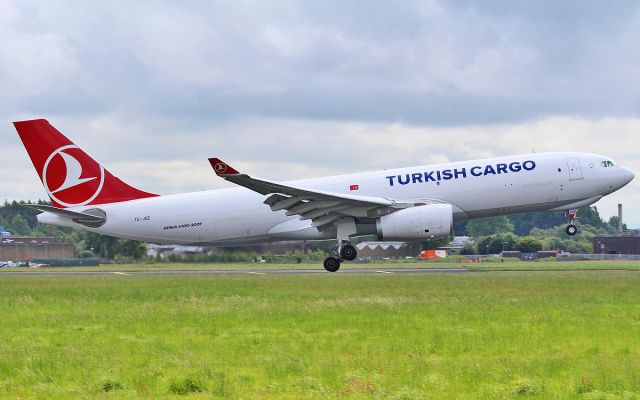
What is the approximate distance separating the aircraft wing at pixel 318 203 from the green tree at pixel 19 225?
115 m

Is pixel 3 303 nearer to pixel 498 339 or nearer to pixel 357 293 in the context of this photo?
pixel 357 293

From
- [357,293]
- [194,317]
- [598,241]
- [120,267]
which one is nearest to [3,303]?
[194,317]

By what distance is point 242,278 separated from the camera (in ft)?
114

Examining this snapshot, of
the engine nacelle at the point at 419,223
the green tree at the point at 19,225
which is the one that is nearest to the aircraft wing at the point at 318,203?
the engine nacelle at the point at 419,223

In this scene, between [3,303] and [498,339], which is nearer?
[498,339]

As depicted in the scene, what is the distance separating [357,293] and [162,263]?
71.7ft

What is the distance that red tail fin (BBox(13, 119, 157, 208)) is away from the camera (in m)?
40.5

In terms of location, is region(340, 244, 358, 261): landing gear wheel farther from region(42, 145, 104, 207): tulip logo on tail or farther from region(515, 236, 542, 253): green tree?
region(515, 236, 542, 253): green tree

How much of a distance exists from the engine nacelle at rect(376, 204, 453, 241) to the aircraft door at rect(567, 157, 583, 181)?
19.1 feet

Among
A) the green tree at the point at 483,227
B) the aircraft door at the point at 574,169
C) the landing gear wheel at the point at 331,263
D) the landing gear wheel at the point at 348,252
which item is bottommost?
the landing gear wheel at the point at 331,263

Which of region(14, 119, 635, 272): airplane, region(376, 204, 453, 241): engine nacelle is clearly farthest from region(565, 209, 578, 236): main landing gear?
region(376, 204, 453, 241): engine nacelle

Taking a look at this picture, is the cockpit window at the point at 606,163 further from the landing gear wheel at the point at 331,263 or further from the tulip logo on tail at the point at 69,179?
the tulip logo on tail at the point at 69,179

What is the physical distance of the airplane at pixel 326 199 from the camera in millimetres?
36844

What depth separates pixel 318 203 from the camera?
1458 inches
